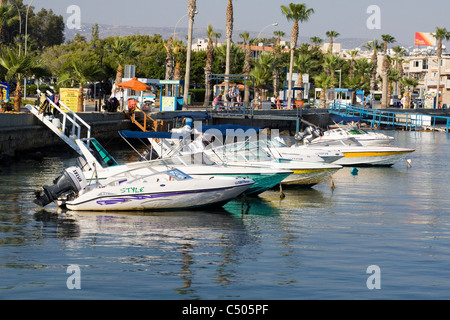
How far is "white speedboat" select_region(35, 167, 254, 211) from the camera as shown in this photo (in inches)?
883

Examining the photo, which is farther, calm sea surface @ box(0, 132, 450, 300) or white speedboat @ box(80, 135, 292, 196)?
white speedboat @ box(80, 135, 292, 196)

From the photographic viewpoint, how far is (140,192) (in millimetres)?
22547

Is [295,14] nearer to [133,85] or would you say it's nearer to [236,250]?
[133,85]

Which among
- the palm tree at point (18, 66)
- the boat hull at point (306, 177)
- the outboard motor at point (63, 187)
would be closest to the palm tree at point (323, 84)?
the palm tree at point (18, 66)

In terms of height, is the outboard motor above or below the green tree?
below

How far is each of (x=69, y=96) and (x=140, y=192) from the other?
81.9ft

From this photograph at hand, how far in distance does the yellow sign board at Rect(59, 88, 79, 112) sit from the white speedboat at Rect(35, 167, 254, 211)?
23899 mm

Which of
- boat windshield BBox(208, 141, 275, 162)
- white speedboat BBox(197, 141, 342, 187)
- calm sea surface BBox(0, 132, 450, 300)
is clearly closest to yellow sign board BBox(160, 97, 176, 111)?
white speedboat BBox(197, 141, 342, 187)

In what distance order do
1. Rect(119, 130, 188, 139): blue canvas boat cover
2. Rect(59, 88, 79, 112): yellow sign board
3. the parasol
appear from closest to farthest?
Rect(119, 130, 188, 139): blue canvas boat cover < Rect(59, 88, 79, 112): yellow sign board < the parasol

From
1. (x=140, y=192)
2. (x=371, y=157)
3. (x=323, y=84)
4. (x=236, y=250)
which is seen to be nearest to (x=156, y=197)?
(x=140, y=192)

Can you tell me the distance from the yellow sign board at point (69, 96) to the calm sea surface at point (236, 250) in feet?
60.0

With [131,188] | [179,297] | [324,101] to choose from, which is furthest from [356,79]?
[179,297]

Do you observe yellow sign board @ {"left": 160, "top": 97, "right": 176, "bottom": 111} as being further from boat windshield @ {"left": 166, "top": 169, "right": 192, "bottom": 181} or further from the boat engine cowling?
boat windshield @ {"left": 166, "top": 169, "right": 192, "bottom": 181}
